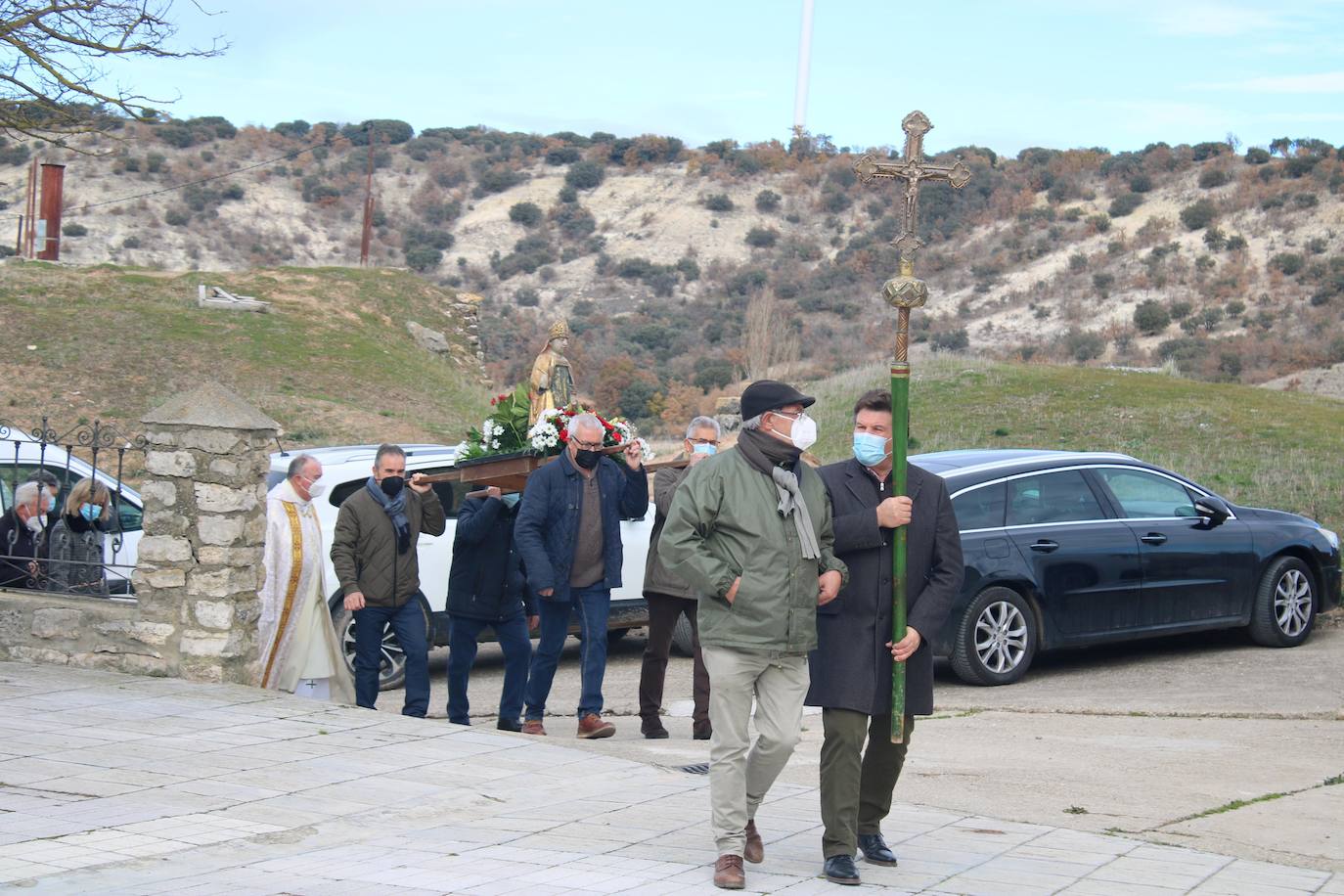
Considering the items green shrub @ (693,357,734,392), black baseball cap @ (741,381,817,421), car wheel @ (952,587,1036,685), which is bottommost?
car wheel @ (952,587,1036,685)

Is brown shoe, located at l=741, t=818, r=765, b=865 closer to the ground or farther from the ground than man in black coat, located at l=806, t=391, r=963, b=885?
closer to the ground

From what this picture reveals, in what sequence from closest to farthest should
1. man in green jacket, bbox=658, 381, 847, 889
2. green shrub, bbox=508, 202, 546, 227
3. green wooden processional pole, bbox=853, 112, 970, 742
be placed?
man in green jacket, bbox=658, 381, 847, 889, green wooden processional pole, bbox=853, 112, 970, 742, green shrub, bbox=508, 202, 546, 227

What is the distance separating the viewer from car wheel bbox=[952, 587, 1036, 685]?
10.3m

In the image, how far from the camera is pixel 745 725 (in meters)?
5.39

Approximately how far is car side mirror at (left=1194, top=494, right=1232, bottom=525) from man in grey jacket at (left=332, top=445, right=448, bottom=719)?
623cm

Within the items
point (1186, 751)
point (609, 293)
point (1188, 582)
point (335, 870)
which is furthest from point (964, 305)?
point (335, 870)

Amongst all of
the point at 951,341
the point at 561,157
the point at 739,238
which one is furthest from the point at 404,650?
the point at 561,157

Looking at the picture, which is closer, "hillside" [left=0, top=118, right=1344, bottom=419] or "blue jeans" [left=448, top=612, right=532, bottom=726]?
"blue jeans" [left=448, top=612, right=532, bottom=726]

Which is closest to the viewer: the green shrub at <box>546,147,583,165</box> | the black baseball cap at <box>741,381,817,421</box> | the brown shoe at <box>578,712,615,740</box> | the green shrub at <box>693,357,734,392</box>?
the black baseball cap at <box>741,381,817,421</box>

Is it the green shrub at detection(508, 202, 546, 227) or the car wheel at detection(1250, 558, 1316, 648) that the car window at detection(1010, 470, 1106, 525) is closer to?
the car wheel at detection(1250, 558, 1316, 648)

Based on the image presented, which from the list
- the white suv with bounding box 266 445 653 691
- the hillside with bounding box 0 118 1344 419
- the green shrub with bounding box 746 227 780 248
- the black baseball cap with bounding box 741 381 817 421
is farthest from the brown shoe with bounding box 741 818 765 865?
the green shrub with bounding box 746 227 780 248

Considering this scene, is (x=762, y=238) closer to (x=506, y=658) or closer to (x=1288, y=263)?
(x=1288, y=263)

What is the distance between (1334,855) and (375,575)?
5.41m

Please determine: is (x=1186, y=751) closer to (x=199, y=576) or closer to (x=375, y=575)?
(x=375, y=575)
